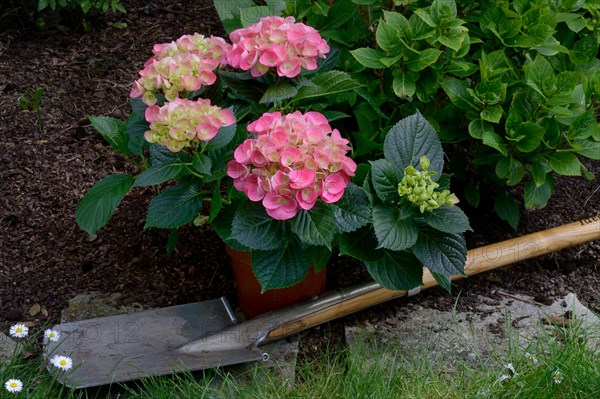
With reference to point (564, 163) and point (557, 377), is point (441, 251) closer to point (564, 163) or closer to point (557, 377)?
point (557, 377)


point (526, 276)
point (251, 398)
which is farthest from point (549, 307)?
point (251, 398)

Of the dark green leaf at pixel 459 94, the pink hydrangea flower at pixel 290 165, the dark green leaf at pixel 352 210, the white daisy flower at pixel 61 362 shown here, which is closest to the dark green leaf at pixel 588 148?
the dark green leaf at pixel 459 94

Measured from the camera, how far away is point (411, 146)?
8.00 feet

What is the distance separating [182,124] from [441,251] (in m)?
0.84

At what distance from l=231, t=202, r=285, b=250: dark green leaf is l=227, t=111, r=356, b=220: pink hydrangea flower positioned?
12 centimetres

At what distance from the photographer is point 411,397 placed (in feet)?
8.02

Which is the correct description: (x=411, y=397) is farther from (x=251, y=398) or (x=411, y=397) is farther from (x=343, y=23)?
(x=343, y=23)

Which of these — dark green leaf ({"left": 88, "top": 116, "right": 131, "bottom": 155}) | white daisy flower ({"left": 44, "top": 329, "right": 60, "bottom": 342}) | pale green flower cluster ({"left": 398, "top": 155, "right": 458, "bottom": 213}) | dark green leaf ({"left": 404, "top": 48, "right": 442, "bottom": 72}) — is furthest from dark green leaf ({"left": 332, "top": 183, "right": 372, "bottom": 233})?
white daisy flower ({"left": 44, "top": 329, "right": 60, "bottom": 342})

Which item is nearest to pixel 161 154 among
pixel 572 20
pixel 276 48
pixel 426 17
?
pixel 276 48

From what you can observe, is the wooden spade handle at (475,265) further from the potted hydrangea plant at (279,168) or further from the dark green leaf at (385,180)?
the dark green leaf at (385,180)

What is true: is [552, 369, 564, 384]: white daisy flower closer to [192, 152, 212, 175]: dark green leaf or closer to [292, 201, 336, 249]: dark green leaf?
[292, 201, 336, 249]: dark green leaf

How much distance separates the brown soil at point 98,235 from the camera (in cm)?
296

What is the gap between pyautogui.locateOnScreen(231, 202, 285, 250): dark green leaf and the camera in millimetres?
2227

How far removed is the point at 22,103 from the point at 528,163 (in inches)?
80.7
